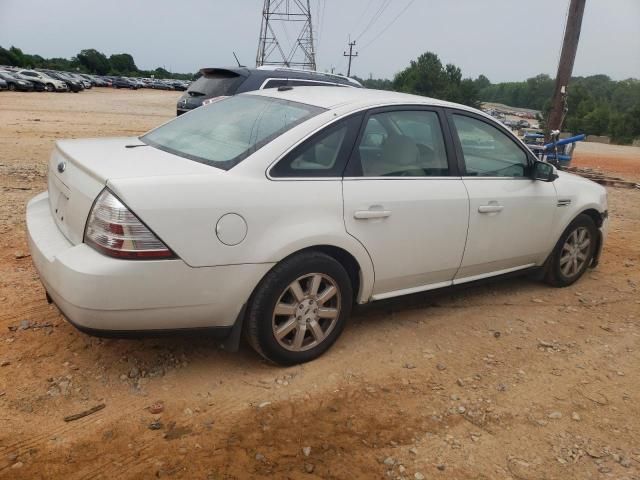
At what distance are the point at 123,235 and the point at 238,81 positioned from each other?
6703 millimetres

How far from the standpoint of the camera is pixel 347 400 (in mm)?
3084

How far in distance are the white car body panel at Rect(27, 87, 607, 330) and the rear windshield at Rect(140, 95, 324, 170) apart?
90 millimetres

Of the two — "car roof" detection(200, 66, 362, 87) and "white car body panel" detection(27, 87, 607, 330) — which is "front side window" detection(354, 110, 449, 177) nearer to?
"white car body panel" detection(27, 87, 607, 330)

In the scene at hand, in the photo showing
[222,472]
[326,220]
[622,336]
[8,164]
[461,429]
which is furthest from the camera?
[8,164]

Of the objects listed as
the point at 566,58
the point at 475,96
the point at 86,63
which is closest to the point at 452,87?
the point at 475,96

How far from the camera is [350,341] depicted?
3.76 meters

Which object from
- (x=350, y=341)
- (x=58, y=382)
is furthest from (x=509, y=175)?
(x=58, y=382)

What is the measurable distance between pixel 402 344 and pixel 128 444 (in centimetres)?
187

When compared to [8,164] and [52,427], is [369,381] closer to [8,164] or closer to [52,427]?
[52,427]

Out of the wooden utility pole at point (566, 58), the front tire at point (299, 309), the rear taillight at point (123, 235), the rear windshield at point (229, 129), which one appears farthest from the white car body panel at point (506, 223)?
the wooden utility pole at point (566, 58)

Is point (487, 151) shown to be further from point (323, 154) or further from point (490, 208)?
point (323, 154)

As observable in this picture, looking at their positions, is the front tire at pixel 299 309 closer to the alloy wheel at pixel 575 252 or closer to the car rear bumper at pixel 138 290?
the car rear bumper at pixel 138 290

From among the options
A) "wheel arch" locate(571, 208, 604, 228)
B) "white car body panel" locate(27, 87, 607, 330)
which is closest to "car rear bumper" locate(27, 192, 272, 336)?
"white car body panel" locate(27, 87, 607, 330)

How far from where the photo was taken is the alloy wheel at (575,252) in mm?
4918
